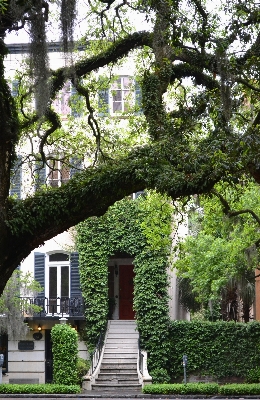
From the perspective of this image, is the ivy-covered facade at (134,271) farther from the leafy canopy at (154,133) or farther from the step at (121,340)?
the leafy canopy at (154,133)

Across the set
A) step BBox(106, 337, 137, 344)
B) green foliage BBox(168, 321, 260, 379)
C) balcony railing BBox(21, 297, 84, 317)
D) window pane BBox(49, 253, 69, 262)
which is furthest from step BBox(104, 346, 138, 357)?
window pane BBox(49, 253, 69, 262)

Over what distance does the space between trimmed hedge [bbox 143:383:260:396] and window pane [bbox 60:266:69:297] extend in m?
7.12

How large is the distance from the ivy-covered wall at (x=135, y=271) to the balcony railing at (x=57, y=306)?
719 millimetres

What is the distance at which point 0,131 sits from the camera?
12.3 m

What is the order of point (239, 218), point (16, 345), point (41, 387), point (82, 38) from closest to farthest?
point (82, 38) < point (239, 218) < point (41, 387) < point (16, 345)

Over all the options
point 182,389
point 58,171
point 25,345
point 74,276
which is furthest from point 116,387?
point 58,171

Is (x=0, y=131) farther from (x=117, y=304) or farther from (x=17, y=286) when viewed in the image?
(x=117, y=304)

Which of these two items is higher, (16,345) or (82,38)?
(82,38)

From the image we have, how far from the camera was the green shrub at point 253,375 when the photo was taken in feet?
93.4

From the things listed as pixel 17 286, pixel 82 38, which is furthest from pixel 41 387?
pixel 82 38

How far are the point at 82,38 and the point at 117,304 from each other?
16677 millimetres

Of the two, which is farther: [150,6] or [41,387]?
[41,387]

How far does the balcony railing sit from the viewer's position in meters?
31.0

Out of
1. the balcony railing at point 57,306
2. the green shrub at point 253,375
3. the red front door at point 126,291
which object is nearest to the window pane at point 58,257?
the balcony railing at point 57,306
